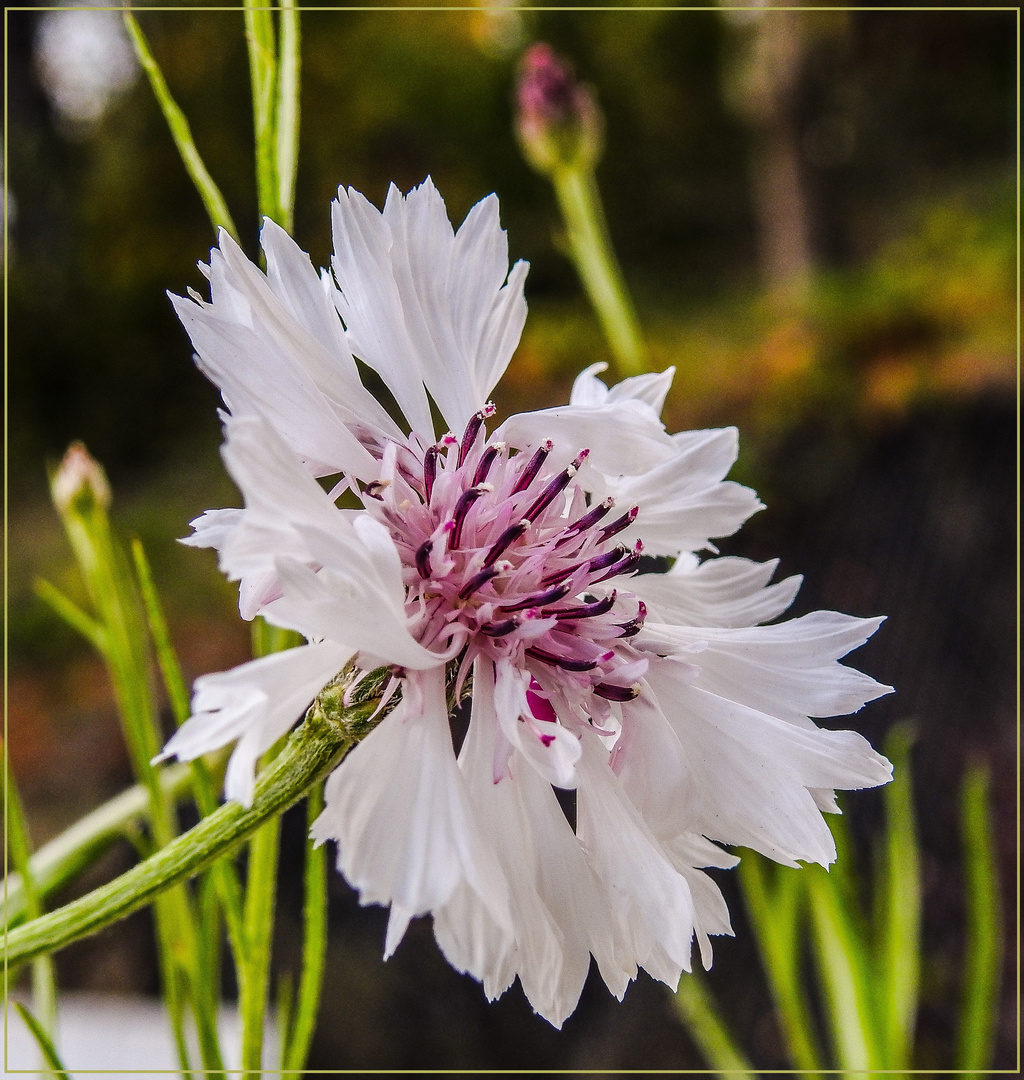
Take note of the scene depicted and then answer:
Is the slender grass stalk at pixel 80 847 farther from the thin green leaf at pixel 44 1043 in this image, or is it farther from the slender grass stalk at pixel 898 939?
the slender grass stalk at pixel 898 939

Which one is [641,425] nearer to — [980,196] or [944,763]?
[944,763]

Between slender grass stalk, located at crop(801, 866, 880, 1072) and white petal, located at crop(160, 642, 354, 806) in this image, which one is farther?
slender grass stalk, located at crop(801, 866, 880, 1072)

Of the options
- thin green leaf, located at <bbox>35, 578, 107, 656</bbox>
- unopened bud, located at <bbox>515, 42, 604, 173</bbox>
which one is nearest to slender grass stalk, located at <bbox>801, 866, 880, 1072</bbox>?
thin green leaf, located at <bbox>35, 578, 107, 656</bbox>

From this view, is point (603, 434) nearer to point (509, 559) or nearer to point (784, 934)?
point (509, 559)

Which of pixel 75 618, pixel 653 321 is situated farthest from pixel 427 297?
pixel 653 321

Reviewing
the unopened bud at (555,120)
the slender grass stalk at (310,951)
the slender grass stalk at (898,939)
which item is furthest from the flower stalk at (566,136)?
the slender grass stalk at (310,951)

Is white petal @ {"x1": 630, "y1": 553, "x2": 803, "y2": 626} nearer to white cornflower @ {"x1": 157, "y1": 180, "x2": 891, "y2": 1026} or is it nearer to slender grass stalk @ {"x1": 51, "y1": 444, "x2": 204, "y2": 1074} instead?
white cornflower @ {"x1": 157, "y1": 180, "x2": 891, "y2": 1026}
